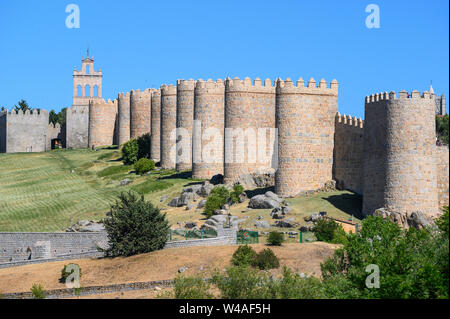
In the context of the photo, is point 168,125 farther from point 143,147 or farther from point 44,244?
point 44,244

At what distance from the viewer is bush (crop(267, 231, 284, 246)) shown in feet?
113

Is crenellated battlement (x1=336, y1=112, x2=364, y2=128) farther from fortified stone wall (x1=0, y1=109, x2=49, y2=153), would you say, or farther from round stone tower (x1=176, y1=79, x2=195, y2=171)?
fortified stone wall (x1=0, y1=109, x2=49, y2=153)

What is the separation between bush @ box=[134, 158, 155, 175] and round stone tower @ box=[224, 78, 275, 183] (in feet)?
43.6

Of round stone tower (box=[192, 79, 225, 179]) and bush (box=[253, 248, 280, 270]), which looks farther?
round stone tower (box=[192, 79, 225, 179])

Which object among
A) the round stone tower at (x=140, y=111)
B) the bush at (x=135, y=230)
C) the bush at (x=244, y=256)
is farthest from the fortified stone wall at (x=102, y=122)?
the bush at (x=244, y=256)

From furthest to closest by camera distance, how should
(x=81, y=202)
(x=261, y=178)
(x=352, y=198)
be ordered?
(x=81, y=202) → (x=261, y=178) → (x=352, y=198)

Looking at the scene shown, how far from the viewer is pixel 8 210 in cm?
4975

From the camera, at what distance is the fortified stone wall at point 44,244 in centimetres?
3994

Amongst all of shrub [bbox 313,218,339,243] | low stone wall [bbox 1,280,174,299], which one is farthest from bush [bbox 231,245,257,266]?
shrub [bbox 313,218,339,243]

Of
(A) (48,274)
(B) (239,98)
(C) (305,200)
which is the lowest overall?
(A) (48,274)

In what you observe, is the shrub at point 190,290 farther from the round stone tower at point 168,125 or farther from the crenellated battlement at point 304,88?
the round stone tower at point 168,125
